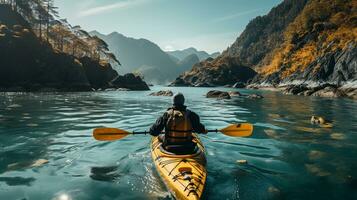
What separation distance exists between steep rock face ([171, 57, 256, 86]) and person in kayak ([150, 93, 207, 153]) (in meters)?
141

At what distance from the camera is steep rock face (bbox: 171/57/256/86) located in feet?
511

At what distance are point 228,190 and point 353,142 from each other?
881 cm

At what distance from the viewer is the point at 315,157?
10.8 metres

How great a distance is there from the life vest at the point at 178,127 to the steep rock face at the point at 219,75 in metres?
141

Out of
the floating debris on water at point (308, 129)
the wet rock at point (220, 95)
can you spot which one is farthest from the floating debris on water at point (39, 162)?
the wet rock at point (220, 95)

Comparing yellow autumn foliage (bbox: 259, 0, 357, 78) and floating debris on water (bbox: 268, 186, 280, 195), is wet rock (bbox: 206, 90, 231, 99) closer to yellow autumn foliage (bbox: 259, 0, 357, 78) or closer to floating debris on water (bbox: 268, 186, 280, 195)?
floating debris on water (bbox: 268, 186, 280, 195)

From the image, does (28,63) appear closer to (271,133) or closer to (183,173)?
(271,133)

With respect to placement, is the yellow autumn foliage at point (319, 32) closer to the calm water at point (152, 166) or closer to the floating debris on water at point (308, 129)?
the floating debris on water at point (308, 129)

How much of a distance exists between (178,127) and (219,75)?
153 m

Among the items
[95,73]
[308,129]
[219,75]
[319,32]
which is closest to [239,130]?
[308,129]

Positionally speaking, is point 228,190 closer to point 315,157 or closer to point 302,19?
point 315,157

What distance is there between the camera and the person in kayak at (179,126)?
8453 millimetres

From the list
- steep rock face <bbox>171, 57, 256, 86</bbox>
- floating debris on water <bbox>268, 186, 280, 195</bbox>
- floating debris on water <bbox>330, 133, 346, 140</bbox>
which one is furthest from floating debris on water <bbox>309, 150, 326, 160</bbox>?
steep rock face <bbox>171, 57, 256, 86</bbox>

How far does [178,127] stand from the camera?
8.48m
